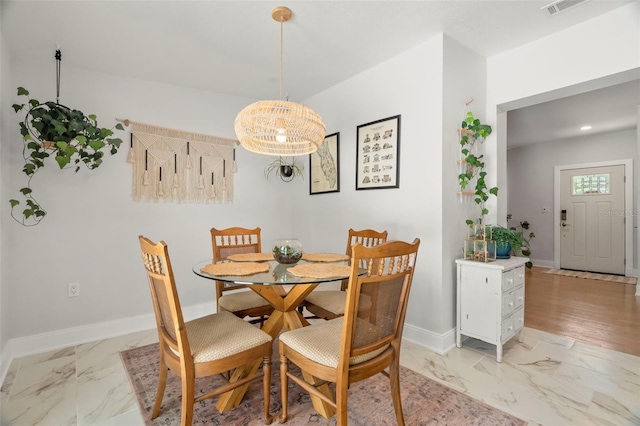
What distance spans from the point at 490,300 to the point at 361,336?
146cm

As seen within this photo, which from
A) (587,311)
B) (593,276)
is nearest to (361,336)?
(587,311)

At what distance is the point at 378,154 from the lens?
116 inches

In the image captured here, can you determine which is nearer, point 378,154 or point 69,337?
point 69,337

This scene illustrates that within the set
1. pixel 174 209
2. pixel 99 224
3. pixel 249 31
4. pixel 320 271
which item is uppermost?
pixel 249 31

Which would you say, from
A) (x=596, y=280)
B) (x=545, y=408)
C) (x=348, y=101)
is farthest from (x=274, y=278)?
(x=596, y=280)

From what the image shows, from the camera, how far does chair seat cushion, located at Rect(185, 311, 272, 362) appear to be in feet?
4.74

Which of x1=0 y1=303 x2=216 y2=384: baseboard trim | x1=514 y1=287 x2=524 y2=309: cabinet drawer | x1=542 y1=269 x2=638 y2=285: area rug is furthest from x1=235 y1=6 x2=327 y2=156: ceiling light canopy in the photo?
x1=542 y1=269 x2=638 y2=285: area rug

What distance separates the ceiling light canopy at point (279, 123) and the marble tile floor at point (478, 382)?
5.81 feet

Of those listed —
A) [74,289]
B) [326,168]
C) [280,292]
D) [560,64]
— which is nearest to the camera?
[280,292]

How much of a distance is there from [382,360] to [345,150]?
232cm

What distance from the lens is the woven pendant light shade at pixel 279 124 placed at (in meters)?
1.94

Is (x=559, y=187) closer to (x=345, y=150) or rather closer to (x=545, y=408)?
(x=345, y=150)

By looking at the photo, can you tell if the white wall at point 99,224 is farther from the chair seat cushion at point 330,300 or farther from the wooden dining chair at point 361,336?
the wooden dining chair at point 361,336

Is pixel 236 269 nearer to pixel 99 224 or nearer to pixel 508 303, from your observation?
pixel 99 224
